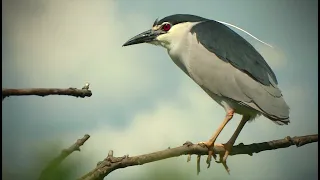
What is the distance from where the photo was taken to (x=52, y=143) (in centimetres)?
27

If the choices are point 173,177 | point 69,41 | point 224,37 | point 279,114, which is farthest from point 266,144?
point 173,177

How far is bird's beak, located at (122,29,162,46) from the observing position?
87 centimetres

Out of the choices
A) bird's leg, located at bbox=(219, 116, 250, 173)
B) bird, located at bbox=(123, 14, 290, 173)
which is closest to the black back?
bird, located at bbox=(123, 14, 290, 173)

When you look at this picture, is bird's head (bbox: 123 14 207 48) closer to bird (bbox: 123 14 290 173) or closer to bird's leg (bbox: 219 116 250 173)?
bird (bbox: 123 14 290 173)

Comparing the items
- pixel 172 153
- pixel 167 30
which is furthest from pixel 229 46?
pixel 172 153

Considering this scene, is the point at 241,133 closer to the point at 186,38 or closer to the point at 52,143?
the point at 186,38

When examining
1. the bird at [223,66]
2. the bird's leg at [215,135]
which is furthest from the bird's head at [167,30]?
the bird's leg at [215,135]

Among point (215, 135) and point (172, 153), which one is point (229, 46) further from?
point (172, 153)

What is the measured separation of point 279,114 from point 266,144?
60 mm

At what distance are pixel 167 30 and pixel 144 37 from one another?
0.16 feet

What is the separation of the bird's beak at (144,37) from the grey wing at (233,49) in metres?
0.08

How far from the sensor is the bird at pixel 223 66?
0.81 meters

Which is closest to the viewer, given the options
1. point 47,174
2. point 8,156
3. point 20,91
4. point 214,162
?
point 47,174

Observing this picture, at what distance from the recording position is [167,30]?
34.9 inches
